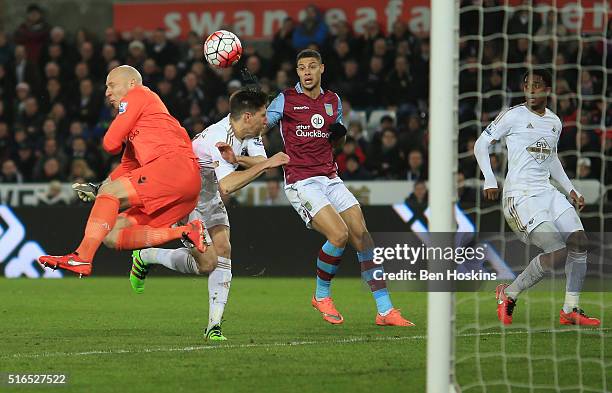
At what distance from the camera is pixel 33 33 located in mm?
18750

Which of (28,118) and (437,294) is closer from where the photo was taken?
(437,294)

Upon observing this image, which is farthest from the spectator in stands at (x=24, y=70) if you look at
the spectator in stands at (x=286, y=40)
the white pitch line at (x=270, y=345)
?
the white pitch line at (x=270, y=345)

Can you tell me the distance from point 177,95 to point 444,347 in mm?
12063

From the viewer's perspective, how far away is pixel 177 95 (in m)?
17.0

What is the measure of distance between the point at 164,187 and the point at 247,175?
56 cm

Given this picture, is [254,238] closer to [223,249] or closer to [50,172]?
[50,172]

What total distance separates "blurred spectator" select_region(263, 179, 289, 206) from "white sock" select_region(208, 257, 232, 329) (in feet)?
22.0

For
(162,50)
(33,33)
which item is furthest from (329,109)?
(33,33)

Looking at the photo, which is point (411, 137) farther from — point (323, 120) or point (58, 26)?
point (58, 26)

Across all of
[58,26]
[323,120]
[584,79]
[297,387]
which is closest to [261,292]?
[323,120]

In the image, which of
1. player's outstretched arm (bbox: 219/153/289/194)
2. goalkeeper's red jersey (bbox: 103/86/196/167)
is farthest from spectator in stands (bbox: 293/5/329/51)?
goalkeeper's red jersey (bbox: 103/86/196/167)

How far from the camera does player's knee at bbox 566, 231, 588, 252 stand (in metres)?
8.89

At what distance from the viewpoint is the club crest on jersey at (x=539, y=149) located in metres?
8.93

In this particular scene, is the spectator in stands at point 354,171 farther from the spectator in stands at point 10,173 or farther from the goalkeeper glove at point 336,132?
the goalkeeper glove at point 336,132
